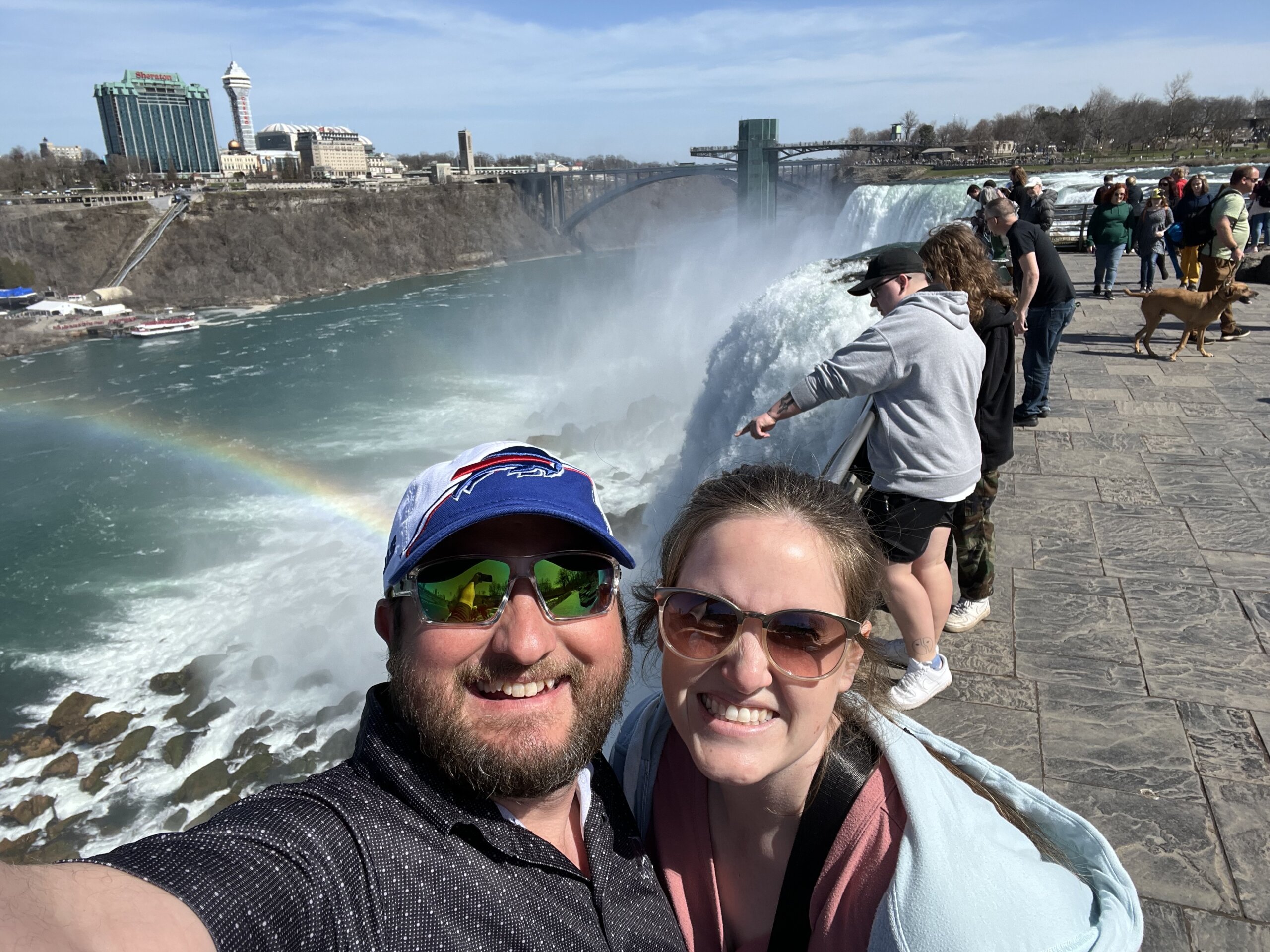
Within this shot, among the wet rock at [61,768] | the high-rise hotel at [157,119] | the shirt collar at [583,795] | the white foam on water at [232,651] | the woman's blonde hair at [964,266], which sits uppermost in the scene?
the high-rise hotel at [157,119]

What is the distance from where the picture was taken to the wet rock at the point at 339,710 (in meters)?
9.49

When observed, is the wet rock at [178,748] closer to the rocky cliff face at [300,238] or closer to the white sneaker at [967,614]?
the white sneaker at [967,614]

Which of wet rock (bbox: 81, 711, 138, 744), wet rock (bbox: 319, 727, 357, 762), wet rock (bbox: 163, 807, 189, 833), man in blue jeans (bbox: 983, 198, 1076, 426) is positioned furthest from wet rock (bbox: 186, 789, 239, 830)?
man in blue jeans (bbox: 983, 198, 1076, 426)

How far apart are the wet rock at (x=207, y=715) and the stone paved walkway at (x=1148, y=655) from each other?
30.7 ft

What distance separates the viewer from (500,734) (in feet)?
3.47

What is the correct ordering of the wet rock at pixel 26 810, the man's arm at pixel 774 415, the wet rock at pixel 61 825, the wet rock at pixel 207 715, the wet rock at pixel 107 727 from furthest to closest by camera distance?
the wet rock at pixel 207 715, the wet rock at pixel 107 727, the wet rock at pixel 26 810, the wet rock at pixel 61 825, the man's arm at pixel 774 415

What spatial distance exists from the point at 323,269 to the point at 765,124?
27.7 metres

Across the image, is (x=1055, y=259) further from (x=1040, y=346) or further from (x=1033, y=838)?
(x=1033, y=838)

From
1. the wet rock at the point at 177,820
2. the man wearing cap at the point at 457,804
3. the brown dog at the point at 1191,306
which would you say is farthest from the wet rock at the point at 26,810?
the brown dog at the point at 1191,306

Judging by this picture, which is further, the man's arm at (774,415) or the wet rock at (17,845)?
the wet rock at (17,845)

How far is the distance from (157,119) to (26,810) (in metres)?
169

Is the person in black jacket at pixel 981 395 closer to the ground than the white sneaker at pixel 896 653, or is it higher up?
higher up

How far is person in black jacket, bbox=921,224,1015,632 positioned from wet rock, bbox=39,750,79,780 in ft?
32.1

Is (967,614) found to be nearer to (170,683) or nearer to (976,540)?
(976,540)
